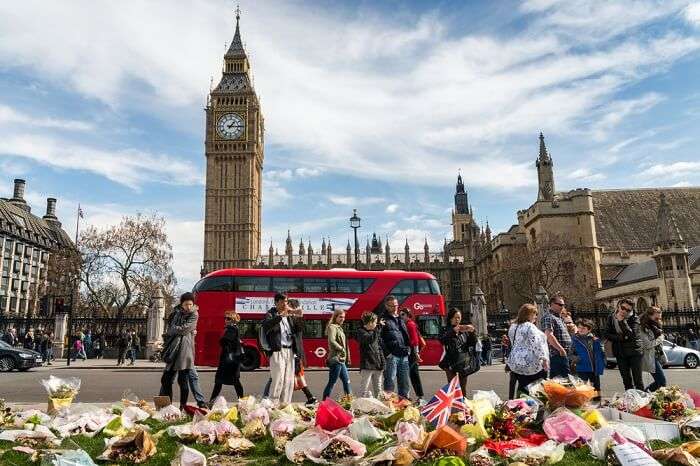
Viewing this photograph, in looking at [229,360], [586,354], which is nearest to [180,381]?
[229,360]

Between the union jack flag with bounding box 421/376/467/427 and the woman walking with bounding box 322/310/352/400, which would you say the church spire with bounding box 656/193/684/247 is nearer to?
the woman walking with bounding box 322/310/352/400

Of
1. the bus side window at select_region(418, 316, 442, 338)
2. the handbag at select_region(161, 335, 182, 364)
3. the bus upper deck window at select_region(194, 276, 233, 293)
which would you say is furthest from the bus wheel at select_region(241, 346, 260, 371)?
the handbag at select_region(161, 335, 182, 364)

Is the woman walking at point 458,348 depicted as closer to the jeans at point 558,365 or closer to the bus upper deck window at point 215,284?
the jeans at point 558,365

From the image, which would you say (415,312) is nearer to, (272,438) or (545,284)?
(272,438)

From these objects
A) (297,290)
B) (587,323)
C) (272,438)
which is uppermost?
(297,290)

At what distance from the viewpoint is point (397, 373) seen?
882 cm

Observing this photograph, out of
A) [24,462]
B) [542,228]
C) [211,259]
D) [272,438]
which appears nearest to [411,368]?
[272,438]

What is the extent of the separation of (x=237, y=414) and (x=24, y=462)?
7.66 feet


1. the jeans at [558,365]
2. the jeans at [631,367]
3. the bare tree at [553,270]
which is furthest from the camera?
the bare tree at [553,270]

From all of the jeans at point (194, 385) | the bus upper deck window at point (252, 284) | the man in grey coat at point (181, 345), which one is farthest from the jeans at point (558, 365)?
the bus upper deck window at point (252, 284)

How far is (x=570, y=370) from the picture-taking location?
8.88 m

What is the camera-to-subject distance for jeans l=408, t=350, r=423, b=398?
9.20m

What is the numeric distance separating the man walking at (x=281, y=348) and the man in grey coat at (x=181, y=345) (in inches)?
44.3

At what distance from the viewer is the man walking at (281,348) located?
7855mm
